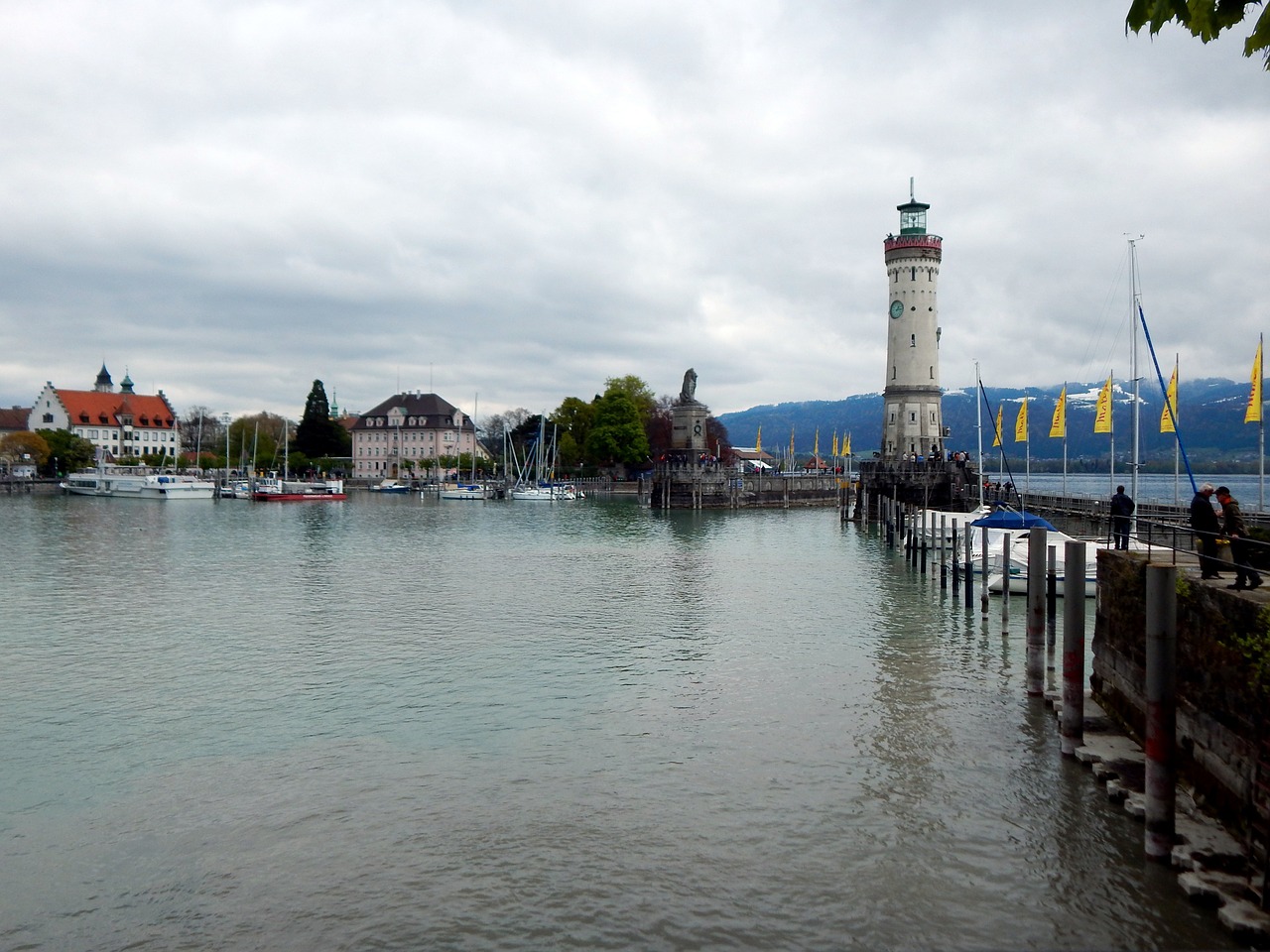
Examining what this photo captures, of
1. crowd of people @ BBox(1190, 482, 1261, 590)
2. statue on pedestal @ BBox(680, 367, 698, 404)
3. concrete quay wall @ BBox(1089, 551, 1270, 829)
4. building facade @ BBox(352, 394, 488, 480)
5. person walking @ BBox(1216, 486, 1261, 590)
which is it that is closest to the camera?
concrete quay wall @ BBox(1089, 551, 1270, 829)

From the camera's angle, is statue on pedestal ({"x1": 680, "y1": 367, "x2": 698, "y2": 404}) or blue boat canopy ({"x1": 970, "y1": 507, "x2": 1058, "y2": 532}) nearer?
blue boat canopy ({"x1": 970, "y1": 507, "x2": 1058, "y2": 532})

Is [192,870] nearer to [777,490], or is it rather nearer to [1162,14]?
[1162,14]

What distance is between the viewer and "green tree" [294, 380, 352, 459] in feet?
544

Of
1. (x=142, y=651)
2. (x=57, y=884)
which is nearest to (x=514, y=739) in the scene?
(x=57, y=884)

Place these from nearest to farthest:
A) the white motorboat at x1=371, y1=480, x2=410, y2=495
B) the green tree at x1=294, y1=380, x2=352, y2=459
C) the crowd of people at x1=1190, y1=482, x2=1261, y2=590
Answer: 1. the crowd of people at x1=1190, y1=482, x2=1261, y2=590
2. the white motorboat at x1=371, y1=480, x2=410, y2=495
3. the green tree at x1=294, y1=380, x2=352, y2=459

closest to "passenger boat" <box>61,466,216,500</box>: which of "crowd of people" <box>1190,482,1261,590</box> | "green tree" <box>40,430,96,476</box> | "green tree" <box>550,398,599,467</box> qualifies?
"green tree" <box>40,430,96,476</box>

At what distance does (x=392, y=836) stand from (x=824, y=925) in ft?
19.2

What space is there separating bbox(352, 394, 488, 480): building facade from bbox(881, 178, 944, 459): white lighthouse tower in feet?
345

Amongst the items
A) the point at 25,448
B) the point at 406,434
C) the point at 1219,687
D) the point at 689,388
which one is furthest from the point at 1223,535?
the point at 406,434

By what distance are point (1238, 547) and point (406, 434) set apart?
551 ft

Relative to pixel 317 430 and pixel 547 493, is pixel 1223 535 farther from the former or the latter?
pixel 317 430

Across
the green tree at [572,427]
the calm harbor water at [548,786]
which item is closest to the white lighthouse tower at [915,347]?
the calm harbor water at [548,786]

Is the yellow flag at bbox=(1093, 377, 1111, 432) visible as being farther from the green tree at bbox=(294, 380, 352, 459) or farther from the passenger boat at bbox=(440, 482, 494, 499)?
the green tree at bbox=(294, 380, 352, 459)

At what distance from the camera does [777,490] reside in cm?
11344
